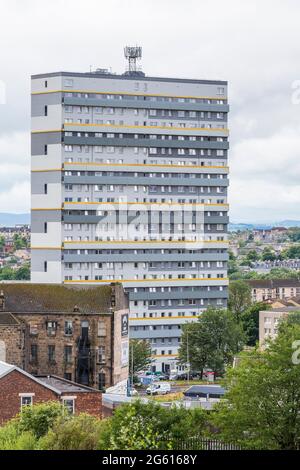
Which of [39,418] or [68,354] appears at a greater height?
[39,418]

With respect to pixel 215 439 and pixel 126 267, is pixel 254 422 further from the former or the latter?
pixel 126 267

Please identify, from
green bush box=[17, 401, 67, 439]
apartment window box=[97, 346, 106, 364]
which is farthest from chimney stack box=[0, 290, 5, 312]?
green bush box=[17, 401, 67, 439]

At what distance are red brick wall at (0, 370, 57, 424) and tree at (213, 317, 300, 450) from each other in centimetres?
1505

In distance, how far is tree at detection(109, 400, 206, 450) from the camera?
137 feet

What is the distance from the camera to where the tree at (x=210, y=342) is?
107 metres

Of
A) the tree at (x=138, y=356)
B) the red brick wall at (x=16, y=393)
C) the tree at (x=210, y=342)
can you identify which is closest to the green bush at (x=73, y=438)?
the red brick wall at (x=16, y=393)

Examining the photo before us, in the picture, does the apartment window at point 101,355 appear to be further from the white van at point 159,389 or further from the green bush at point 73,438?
the green bush at point 73,438

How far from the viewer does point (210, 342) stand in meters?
108

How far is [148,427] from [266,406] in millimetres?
6703

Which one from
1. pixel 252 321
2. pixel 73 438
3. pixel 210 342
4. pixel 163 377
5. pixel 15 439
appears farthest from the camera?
pixel 252 321

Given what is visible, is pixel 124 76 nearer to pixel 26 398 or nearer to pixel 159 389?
pixel 159 389

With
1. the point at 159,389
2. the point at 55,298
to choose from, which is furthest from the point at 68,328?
the point at 159,389

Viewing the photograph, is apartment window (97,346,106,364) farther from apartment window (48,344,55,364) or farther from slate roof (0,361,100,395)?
slate roof (0,361,100,395)
